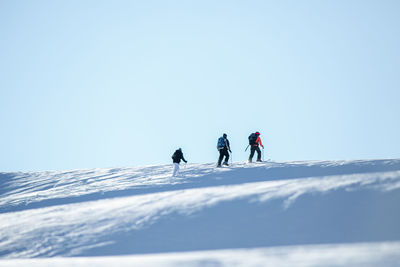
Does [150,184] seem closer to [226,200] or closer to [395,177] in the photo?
[226,200]

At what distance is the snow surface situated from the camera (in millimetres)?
7652

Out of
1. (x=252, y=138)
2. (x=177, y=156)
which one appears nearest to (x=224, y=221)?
(x=177, y=156)

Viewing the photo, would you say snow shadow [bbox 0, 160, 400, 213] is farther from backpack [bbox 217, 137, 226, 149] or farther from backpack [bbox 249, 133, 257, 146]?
backpack [bbox 249, 133, 257, 146]

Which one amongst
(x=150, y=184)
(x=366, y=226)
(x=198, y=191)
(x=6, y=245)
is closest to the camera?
(x=366, y=226)

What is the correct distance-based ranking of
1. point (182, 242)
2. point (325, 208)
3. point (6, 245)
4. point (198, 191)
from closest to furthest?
point (182, 242) < point (325, 208) < point (6, 245) < point (198, 191)

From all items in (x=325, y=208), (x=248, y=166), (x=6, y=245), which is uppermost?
(x=248, y=166)

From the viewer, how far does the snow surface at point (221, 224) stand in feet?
25.1

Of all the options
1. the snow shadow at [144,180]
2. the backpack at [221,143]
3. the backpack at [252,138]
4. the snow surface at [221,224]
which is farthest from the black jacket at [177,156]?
the backpack at [252,138]

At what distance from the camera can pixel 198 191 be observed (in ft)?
41.7

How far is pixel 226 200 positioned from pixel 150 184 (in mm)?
5382

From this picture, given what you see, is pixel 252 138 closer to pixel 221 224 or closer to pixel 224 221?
pixel 224 221

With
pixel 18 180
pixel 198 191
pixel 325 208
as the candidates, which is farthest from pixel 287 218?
pixel 18 180

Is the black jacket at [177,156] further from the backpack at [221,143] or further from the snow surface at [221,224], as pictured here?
the backpack at [221,143]

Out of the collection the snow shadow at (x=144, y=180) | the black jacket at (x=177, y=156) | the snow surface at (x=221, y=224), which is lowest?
the snow surface at (x=221, y=224)
